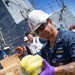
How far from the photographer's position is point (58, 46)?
2.57 meters

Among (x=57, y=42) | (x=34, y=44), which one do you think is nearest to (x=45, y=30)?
(x=57, y=42)

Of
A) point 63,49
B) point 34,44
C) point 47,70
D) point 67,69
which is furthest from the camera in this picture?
point 34,44

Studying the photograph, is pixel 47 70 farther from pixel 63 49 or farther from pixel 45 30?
pixel 45 30

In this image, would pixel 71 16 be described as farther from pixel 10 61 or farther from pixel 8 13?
pixel 10 61

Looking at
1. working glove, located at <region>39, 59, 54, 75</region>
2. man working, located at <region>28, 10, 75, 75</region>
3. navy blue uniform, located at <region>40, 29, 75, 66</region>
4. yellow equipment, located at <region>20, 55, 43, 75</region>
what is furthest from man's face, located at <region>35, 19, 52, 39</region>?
working glove, located at <region>39, 59, 54, 75</region>

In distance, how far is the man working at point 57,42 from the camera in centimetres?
237

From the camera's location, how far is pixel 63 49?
8.20 ft

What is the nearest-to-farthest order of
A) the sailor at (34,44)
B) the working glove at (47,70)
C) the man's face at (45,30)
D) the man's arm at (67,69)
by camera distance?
the working glove at (47,70) < the man's arm at (67,69) < the man's face at (45,30) < the sailor at (34,44)

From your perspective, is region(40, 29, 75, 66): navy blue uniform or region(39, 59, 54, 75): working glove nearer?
region(39, 59, 54, 75): working glove

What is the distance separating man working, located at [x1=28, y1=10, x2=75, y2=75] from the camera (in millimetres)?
2369

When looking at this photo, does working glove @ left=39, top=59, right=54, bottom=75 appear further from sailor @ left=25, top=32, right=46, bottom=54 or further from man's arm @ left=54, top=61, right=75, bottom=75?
sailor @ left=25, top=32, right=46, bottom=54

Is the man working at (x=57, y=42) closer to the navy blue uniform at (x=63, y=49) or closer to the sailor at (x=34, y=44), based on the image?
the navy blue uniform at (x=63, y=49)

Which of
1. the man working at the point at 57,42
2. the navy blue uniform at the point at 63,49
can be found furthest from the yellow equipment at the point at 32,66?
the navy blue uniform at the point at 63,49

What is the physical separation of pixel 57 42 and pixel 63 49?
0.38 ft
